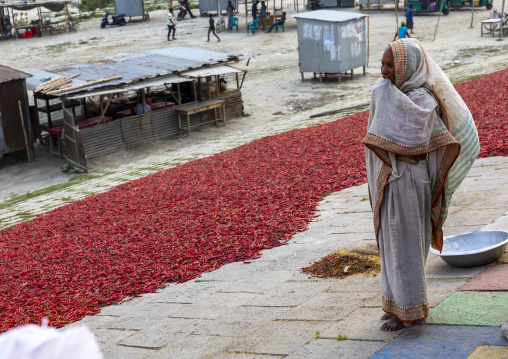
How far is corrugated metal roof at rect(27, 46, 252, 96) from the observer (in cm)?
1845

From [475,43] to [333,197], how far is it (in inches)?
922

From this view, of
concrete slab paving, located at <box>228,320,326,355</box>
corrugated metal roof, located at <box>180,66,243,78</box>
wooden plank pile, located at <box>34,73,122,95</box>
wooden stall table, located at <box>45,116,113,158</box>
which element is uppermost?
wooden plank pile, located at <box>34,73,122,95</box>

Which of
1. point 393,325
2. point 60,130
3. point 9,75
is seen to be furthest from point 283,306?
point 9,75

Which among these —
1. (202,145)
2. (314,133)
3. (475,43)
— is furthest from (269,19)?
(314,133)

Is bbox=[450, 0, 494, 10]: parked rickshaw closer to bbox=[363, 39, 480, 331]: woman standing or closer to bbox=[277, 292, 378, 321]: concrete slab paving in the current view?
bbox=[277, 292, 378, 321]: concrete slab paving

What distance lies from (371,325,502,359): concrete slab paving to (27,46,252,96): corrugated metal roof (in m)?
14.9

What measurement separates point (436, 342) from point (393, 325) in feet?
1.15

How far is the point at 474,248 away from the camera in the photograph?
533cm

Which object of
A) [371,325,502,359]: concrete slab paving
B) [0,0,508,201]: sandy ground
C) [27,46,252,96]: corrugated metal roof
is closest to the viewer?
[371,325,502,359]: concrete slab paving

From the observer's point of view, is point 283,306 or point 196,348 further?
point 283,306

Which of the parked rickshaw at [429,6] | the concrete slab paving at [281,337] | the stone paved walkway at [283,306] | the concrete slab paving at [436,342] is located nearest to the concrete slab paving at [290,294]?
the stone paved walkway at [283,306]

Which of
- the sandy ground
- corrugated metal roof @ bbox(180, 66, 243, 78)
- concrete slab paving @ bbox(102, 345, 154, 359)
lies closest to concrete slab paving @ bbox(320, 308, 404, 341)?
concrete slab paving @ bbox(102, 345, 154, 359)

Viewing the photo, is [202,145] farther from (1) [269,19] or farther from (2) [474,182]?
(1) [269,19]

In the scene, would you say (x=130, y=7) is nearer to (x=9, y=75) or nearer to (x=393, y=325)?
(x=9, y=75)
